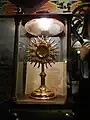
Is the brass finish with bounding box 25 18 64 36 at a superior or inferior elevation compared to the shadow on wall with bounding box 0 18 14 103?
superior

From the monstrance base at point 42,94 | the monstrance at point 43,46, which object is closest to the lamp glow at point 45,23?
the monstrance at point 43,46

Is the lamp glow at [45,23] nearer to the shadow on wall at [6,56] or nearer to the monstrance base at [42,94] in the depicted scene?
the shadow on wall at [6,56]

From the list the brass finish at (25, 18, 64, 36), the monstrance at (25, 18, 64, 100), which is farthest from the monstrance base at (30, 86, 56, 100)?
the brass finish at (25, 18, 64, 36)

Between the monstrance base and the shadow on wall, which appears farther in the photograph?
the shadow on wall

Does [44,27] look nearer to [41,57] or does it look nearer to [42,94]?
[41,57]

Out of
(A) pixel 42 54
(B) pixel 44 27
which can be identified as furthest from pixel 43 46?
(B) pixel 44 27

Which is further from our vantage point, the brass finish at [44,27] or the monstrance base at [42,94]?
the brass finish at [44,27]

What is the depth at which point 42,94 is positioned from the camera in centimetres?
117

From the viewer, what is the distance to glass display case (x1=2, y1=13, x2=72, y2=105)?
3.86ft

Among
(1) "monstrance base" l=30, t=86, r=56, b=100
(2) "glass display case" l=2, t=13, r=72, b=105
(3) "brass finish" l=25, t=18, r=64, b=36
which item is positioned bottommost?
(1) "monstrance base" l=30, t=86, r=56, b=100

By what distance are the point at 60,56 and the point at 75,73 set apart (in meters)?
0.14

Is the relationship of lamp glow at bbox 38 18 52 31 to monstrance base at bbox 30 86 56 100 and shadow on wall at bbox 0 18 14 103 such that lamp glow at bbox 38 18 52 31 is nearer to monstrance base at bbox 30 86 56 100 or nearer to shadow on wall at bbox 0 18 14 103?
shadow on wall at bbox 0 18 14 103

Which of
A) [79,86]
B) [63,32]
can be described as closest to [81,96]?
[79,86]

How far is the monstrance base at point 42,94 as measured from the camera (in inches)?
45.5
